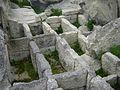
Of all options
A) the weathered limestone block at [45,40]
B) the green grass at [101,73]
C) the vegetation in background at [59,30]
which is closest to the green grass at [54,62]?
the weathered limestone block at [45,40]

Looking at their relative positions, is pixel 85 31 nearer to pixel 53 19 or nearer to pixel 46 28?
pixel 46 28

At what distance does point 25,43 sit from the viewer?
1277cm

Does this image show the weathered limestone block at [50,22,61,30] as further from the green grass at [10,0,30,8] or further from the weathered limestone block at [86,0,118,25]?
the green grass at [10,0,30,8]

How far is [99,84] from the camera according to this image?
8852mm

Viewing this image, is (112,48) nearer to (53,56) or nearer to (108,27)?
(108,27)

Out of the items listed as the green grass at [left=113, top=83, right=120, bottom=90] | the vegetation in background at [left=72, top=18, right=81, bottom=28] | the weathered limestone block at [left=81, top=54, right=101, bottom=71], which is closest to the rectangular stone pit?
the weathered limestone block at [left=81, top=54, right=101, bottom=71]

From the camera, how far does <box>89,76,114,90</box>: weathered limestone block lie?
863cm

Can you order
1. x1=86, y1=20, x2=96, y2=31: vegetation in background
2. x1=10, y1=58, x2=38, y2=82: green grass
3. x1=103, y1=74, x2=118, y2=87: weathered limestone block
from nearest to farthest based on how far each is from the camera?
x1=103, y1=74, x2=118, y2=87: weathered limestone block, x1=10, y1=58, x2=38, y2=82: green grass, x1=86, y1=20, x2=96, y2=31: vegetation in background

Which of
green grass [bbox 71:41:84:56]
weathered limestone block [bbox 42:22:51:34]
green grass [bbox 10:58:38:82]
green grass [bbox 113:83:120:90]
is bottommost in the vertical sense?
green grass [bbox 113:83:120:90]

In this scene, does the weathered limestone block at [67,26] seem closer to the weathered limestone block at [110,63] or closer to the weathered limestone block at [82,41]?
the weathered limestone block at [82,41]

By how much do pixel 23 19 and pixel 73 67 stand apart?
242 inches

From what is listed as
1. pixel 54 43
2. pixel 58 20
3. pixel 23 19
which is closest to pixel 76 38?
pixel 54 43

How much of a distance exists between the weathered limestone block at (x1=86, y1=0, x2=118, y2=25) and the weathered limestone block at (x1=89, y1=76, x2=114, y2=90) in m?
5.47

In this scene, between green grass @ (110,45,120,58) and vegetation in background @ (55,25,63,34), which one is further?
vegetation in background @ (55,25,63,34)
